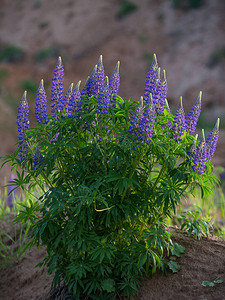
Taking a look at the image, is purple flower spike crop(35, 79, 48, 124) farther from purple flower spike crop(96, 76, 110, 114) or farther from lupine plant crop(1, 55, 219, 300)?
purple flower spike crop(96, 76, 110, 114)

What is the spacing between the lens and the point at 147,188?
3053 mm

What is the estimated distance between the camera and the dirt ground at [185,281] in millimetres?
3203

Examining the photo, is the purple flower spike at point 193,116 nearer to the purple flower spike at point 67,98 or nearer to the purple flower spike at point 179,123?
the purple flower spike at point 179,123

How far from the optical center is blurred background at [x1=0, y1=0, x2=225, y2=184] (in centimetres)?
1711

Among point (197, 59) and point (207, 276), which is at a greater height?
point (197, 59)

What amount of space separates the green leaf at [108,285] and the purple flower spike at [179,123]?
1.27m

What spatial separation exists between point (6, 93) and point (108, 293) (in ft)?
54.3

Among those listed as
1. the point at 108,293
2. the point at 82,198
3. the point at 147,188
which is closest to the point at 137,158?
the point at 147,188

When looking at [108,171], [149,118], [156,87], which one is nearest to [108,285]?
[108,171]

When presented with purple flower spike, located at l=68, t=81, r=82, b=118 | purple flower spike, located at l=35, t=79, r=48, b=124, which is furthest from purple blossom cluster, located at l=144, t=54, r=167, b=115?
purple flower spike, located at l=35, t=79, r=48, b=124

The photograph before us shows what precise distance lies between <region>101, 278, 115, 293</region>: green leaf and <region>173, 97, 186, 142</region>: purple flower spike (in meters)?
1.27

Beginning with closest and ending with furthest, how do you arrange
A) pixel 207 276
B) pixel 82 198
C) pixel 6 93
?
pixel 82 198, pixel 207 276, pixel 6 93

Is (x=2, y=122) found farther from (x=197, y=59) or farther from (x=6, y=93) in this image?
(x=197, y=59)

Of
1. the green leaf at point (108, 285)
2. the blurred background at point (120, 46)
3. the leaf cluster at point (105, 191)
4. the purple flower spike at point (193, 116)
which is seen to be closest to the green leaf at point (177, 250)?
the leaf cluster at point (105, 191)
